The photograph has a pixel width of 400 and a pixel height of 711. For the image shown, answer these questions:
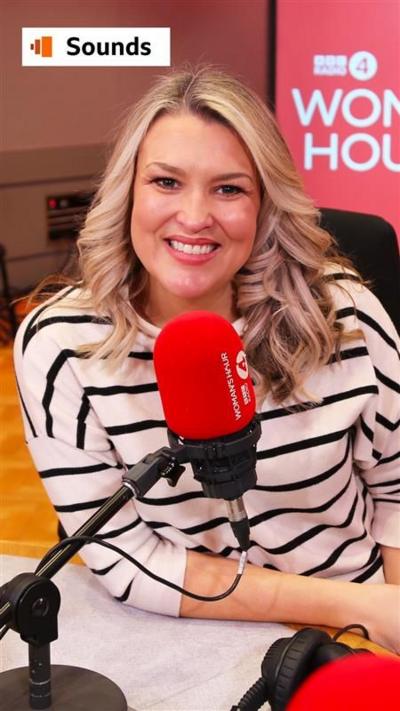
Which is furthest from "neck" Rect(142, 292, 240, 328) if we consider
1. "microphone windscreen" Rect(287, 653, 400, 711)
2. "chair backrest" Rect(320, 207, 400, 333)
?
"microphone windscreen" Rect(287, 653, 400, 711)

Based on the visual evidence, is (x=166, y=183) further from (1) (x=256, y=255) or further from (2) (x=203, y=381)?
(2) (x=203, y=381)

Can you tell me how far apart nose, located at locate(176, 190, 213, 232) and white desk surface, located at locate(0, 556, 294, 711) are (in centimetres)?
49

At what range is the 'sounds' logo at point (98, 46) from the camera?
173 inches

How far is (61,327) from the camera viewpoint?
60.6 inches

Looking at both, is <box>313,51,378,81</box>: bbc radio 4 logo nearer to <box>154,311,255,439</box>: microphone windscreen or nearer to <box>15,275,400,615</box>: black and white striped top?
<box>15,275,400,615</box>: black and white striped top

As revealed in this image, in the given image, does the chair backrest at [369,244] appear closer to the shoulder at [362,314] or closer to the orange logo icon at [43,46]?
the shoulder at [362,314]

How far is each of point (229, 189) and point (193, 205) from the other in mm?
64

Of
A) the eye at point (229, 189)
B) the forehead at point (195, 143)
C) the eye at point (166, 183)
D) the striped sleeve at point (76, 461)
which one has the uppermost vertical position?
the forehead at point (195, 143)

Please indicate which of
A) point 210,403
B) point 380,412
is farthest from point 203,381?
point 380,412

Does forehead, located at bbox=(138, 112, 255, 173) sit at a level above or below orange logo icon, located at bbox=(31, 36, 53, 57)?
→ below

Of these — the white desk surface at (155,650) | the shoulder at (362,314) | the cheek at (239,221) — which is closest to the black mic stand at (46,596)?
the white desk surface at (155,650)

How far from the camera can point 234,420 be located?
101 centimetres

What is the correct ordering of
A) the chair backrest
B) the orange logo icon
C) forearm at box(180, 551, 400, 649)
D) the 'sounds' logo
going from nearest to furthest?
forearm at box(180, 551, 400, 649)
the chair backrest
the orange logo icon
the 'sounds' logo

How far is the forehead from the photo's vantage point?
1459mm
